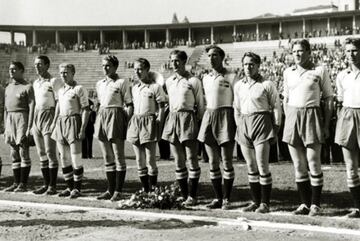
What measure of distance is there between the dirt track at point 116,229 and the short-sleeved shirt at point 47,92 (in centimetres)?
246

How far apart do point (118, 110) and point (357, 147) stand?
3646 millimetres

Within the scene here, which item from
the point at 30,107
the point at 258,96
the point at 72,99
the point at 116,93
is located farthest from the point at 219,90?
the point at 30,107

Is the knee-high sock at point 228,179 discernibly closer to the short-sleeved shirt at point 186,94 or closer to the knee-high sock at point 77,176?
the short-sleeved shirt at point 186,94

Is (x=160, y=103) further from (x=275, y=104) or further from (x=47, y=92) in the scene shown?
(x=47, y=92)

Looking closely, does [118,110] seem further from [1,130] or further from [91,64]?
[91,64]

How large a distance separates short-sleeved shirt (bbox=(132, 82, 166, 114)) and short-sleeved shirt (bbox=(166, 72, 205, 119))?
11.7 inches

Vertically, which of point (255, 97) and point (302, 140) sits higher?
point (255, 97)

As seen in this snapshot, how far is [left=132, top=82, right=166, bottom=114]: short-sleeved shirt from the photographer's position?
880 centimetres

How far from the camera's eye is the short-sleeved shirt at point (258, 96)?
770 centimetres

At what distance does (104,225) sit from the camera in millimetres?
6914

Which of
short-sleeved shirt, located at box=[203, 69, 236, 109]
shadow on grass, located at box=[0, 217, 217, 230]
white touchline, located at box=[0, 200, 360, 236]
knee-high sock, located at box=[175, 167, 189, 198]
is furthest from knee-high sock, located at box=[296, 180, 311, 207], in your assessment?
Result: knee-high sock, located at box=[175, 167, 189, 198]

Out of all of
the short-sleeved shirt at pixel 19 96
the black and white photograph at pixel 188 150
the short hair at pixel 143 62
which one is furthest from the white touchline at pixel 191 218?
the short hair at pixel 143 62

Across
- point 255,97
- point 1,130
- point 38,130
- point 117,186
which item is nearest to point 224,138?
point 255,97

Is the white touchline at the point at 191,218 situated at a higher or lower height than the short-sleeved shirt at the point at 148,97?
lower
